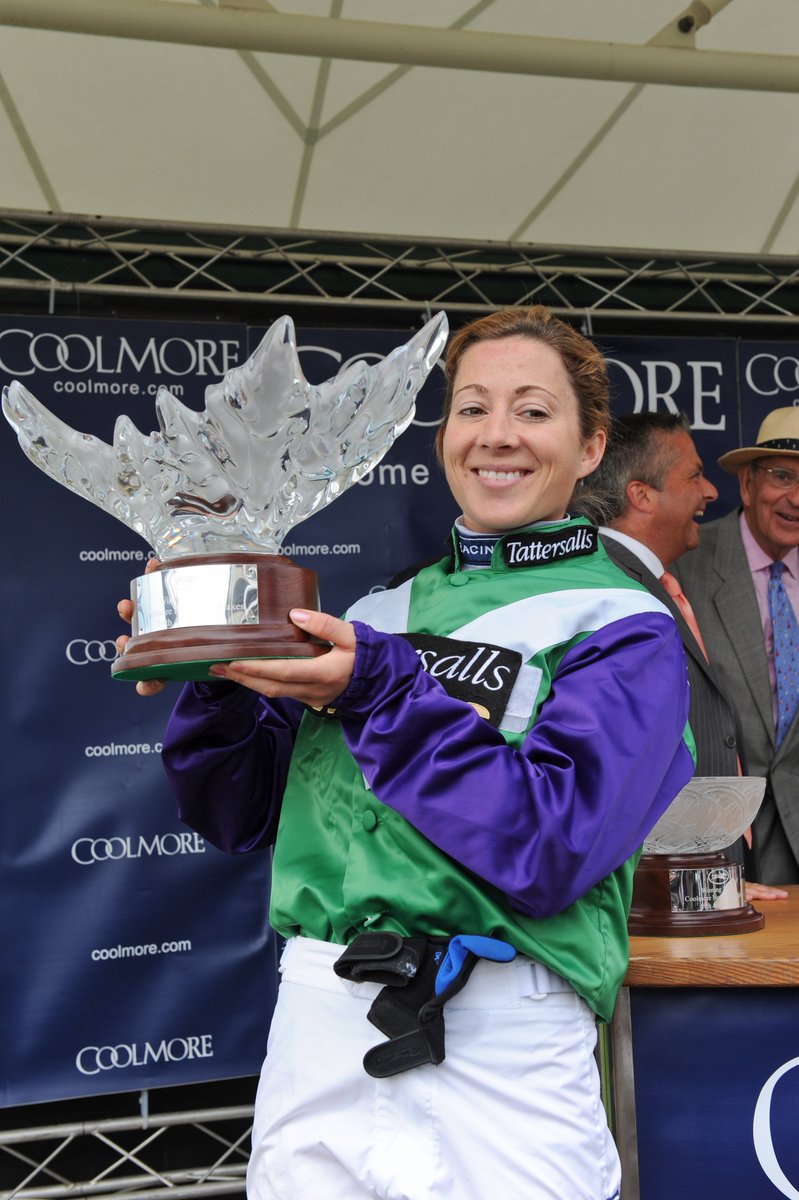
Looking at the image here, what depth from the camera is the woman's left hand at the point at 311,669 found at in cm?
118

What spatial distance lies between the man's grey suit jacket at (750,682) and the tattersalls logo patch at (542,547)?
223 centimetres

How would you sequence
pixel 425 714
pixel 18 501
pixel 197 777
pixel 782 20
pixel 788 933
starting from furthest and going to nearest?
pixel 18 501 < pixel 782 20 < pixel 788 933 < pixel 197 777 < pixel 425 714

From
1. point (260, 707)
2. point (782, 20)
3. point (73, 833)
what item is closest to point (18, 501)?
point (73, 833)

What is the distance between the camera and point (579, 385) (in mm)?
1572

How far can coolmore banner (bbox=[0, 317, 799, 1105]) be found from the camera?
349 centimetres

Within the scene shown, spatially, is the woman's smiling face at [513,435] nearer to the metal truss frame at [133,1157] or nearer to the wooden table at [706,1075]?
the wooden table at [706,1075]

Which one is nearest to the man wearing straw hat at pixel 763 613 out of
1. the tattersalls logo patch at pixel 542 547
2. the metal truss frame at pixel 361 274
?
the metal truss frame at pixel 361 274

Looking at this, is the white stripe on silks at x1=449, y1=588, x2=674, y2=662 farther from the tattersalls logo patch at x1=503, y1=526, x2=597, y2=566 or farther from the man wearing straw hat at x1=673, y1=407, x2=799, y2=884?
the man wearing straw hat at x1=673, y1=407, x2=799, y2=884

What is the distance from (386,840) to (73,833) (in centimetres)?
245

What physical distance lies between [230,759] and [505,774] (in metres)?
0.41

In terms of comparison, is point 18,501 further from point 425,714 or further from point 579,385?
point 425,714

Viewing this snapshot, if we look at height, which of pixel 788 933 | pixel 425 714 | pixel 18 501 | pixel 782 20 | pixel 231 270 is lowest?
pixel 788 933

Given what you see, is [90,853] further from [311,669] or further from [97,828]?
[311,669]

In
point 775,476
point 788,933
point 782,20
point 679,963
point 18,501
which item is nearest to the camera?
point 679,963
